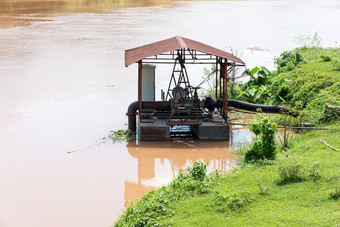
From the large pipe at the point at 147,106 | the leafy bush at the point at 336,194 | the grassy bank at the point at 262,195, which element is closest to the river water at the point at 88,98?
the large pipe at the point at 147,106

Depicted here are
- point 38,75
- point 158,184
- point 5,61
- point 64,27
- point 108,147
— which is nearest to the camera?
point 158,184

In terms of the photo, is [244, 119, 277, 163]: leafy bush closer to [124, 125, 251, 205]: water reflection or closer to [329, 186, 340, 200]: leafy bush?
[124, 125, 251, 205]: water reflection

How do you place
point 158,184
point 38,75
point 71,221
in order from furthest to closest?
point 38,75 < point 158,184 < point 71,221

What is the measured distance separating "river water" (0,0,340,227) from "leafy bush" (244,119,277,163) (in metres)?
1.82

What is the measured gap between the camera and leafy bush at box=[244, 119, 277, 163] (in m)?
10.6

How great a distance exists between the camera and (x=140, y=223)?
8.15m

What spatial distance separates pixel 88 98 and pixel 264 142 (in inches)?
417

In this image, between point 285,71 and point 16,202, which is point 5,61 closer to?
point 285,71

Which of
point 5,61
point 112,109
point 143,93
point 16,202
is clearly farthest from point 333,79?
point 5,61

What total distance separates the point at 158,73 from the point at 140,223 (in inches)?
637

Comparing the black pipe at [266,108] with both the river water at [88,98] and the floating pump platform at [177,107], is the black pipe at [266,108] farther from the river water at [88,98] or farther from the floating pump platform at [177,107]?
the river water at [88,98]

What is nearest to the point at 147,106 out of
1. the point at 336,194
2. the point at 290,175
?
the point at 290,175

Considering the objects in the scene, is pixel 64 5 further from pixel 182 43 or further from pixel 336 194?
pixel 336 194

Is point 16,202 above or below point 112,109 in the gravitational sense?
below
